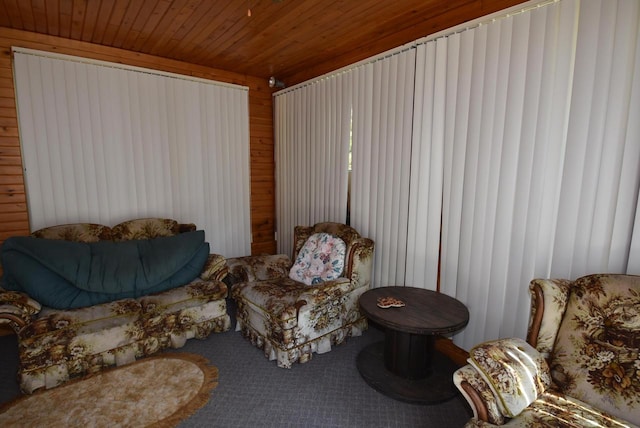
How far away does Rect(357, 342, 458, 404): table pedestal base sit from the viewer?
2.10 meters

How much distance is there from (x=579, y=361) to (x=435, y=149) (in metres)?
1.58

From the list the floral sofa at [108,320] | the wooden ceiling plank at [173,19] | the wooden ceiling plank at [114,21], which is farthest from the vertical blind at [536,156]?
the wooden ceiling plank at [114,21]

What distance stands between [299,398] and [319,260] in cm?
116

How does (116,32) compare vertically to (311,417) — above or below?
above

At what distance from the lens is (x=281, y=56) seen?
340 cm

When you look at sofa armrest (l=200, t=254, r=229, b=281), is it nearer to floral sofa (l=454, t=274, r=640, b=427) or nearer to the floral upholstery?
the floral upholstery

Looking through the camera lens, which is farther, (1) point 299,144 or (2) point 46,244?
(1) point 299,144

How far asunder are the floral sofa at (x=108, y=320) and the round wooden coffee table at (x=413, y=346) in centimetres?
143

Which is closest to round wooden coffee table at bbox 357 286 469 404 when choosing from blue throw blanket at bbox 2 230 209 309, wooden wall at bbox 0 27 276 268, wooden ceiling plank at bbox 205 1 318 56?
blue throw blanket at bbox 2 230 209 309

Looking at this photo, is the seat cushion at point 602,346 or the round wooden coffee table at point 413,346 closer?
the seat cushion at point 602,346

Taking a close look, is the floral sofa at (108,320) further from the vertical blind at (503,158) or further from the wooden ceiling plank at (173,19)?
the vertical blind at (503,158)

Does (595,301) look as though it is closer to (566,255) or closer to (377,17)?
(566,255)

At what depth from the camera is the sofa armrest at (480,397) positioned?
1.34 meters

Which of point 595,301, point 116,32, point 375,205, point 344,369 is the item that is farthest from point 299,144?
point 595,301
